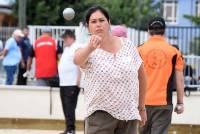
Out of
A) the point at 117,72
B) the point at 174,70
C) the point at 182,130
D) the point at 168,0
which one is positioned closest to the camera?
the point at 117,72

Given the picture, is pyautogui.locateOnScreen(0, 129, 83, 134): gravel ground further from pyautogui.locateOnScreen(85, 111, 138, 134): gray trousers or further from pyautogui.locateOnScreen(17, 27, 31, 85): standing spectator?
pyautogui.locateOnScreen(85, 111, 138, 134): gray trousers

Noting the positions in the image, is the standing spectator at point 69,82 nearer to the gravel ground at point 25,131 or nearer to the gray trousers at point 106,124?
the gravel ground at point 25,131

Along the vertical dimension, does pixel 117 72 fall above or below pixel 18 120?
above

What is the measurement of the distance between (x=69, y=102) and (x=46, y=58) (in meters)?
1.85

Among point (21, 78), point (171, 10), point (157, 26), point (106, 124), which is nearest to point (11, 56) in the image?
point (21, 78)

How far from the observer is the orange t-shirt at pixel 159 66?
24.7ft

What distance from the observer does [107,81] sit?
544 cm

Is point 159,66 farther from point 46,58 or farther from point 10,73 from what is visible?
point 10,73

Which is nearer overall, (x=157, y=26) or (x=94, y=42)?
(x=94, y=42)

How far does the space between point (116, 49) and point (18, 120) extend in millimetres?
7206

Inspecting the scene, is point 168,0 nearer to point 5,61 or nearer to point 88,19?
point 5,61

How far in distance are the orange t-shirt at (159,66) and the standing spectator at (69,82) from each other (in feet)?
11.8

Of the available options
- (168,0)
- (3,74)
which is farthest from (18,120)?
(168,0)

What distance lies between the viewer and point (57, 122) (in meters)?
12.4
